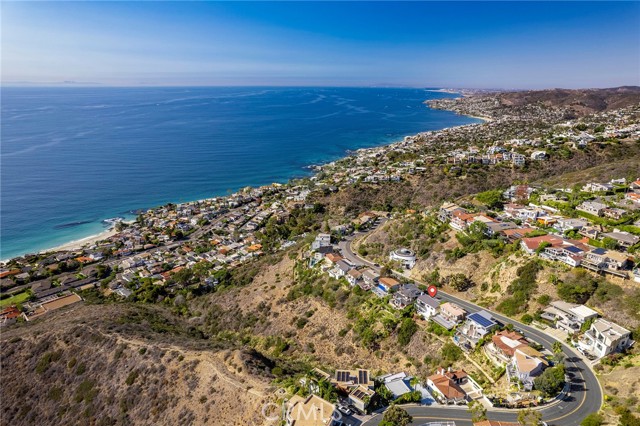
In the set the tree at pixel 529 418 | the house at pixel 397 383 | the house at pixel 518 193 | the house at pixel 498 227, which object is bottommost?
the house at pixel 397 383

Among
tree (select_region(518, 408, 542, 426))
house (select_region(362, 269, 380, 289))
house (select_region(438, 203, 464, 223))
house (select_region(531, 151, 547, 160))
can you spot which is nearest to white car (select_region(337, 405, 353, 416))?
tree (select_region(518, 408, 542, 426))

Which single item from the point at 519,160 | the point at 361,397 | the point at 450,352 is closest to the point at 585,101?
the point at 519,160

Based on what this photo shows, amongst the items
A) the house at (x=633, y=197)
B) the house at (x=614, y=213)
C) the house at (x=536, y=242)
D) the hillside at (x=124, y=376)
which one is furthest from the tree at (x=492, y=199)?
the hillside at (x=124, y=376)

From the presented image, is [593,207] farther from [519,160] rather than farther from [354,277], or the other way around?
[519,160]

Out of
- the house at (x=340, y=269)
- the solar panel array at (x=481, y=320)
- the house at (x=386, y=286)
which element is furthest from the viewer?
the house at (x=340, y=269)

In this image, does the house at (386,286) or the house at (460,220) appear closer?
the house at (386,286)

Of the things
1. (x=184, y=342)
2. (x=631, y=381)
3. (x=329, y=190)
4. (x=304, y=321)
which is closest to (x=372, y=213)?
(x=329, y=190)

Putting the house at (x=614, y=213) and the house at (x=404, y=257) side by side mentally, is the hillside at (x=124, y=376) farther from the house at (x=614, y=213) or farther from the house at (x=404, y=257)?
the house at (x=614, y=213)
